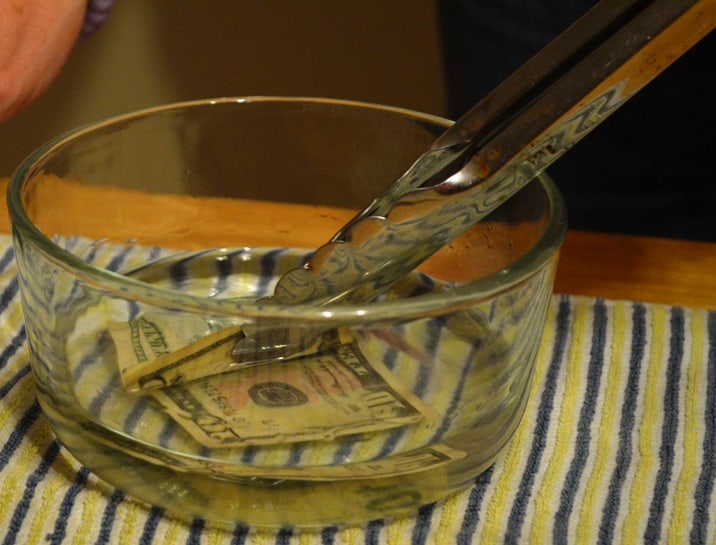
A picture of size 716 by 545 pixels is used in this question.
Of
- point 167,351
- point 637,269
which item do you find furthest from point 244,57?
point 167,351

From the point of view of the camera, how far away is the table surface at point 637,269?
1.78 ft

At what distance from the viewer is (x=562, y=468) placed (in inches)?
16.2

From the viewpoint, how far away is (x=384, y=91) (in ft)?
4.08

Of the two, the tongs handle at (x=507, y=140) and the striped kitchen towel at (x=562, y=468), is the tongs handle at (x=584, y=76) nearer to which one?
the tongs handle at (x=507, y=140)

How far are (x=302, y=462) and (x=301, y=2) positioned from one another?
36.4 inches

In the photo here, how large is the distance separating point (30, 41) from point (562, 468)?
1.34 feet

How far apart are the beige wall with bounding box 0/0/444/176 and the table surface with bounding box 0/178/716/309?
0.67 metres

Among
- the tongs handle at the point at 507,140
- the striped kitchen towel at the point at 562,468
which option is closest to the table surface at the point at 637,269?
the striped kitchen towel at the point at 562,468

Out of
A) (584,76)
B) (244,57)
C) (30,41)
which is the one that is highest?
(244,57)

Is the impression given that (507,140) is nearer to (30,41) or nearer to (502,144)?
(502,144)

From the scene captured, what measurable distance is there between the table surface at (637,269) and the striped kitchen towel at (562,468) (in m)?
0.03

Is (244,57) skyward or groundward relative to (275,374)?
skyward

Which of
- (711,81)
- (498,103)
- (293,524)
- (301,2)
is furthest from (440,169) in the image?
(301,2)

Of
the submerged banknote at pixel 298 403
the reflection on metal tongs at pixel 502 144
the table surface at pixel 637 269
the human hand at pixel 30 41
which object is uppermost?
the human hand at pixel 30 41
